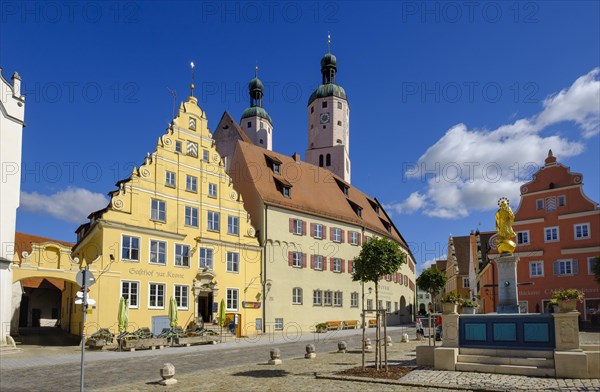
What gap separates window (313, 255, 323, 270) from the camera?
46.5 meters

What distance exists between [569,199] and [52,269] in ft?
126

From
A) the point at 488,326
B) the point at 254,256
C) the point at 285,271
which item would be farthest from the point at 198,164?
the point at 488,326

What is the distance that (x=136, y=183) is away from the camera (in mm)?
34500

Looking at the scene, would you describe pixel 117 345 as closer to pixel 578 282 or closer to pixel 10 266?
pixel 10 266

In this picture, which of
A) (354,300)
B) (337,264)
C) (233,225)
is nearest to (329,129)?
(337,264)

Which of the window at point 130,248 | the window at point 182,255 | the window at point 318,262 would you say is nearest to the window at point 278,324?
the window at point 318,262

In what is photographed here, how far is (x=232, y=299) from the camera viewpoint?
1567 inches

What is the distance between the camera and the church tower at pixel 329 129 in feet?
251

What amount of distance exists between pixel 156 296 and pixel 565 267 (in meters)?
31.6

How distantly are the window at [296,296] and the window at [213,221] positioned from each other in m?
8.89

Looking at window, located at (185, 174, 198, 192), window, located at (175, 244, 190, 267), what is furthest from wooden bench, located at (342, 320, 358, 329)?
window, located at (185, 174, 198, 192)

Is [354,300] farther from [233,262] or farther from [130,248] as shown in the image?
[130,248]

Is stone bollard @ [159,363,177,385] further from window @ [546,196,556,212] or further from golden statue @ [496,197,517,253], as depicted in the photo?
window @ [546,196,556,212]

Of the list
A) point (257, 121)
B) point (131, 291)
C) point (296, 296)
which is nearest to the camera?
point (131, 291)
